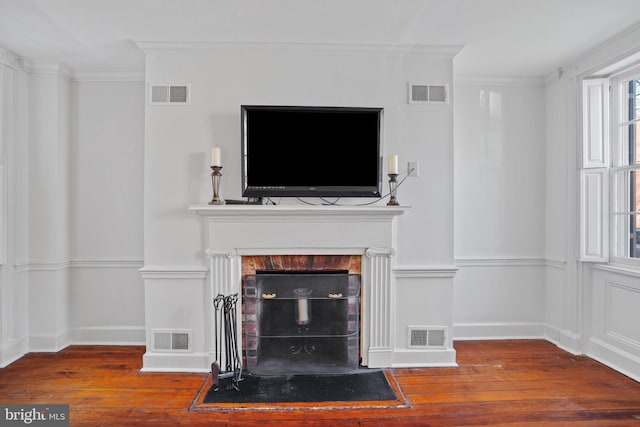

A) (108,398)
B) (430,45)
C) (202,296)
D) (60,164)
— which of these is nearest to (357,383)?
(202,296)

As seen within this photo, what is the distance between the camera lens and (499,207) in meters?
3.61

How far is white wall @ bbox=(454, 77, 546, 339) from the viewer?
141 inches

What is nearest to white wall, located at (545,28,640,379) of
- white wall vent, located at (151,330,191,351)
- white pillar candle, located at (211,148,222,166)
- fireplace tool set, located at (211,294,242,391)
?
fireplace tool set, located at (211,294,242,391)

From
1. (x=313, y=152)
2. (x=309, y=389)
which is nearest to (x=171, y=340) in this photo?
(x=309, y=389)

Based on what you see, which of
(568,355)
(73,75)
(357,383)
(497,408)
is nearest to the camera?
(497,408)

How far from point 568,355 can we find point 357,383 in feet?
6.25

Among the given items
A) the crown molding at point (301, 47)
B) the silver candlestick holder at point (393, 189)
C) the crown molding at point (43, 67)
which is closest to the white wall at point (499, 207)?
the crown molding at point (301, 47)

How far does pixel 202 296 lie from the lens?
9.66 ft

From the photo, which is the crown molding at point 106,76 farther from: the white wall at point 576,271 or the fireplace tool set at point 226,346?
the white wall at point 576,271

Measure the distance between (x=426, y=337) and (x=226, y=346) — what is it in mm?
1533

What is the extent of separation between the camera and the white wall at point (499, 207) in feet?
11.8

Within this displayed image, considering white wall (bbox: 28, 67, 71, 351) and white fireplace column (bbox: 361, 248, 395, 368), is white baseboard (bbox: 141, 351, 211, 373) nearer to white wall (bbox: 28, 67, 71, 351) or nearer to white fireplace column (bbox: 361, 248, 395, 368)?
white wall (bbox: 28, 67, 71, 351)

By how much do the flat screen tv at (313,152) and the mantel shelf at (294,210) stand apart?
123mm

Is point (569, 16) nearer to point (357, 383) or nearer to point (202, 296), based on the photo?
point (357, 383)
